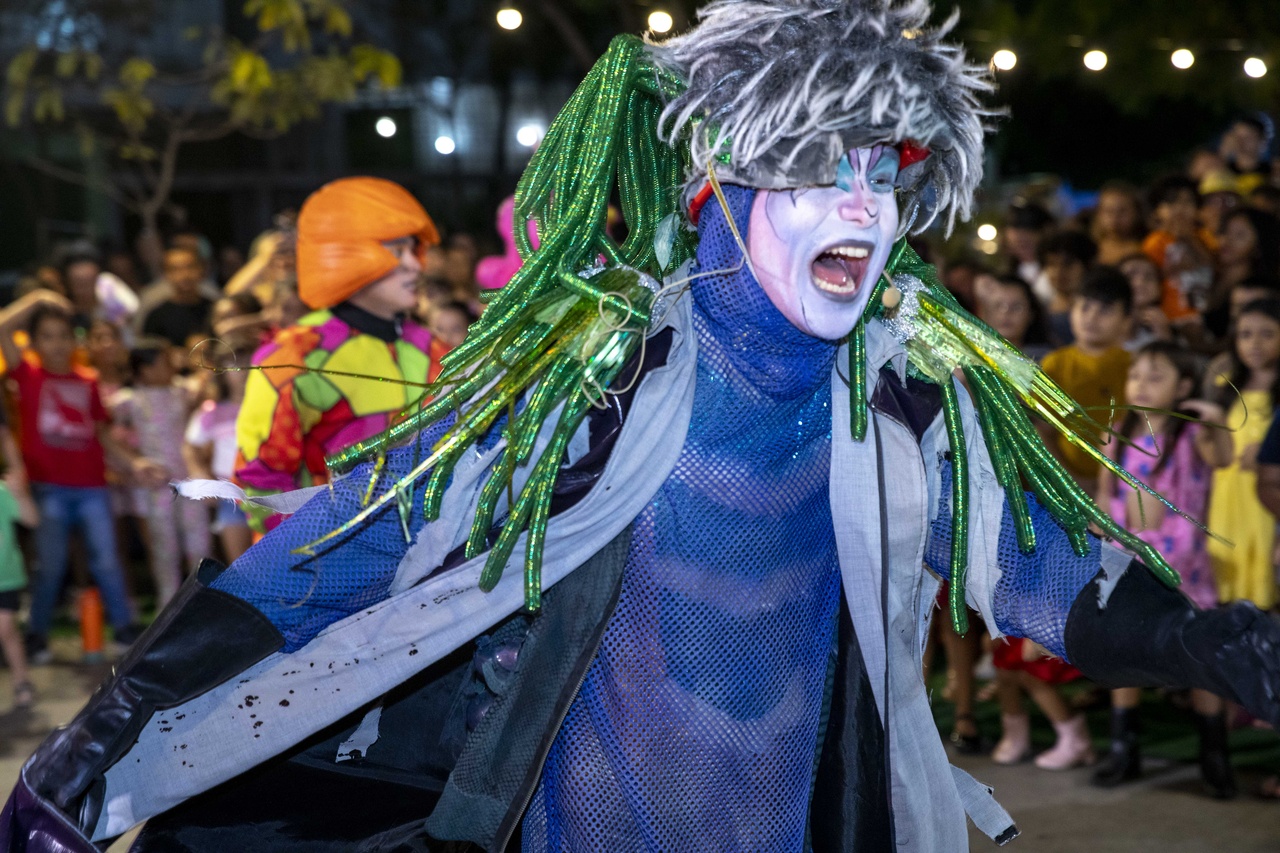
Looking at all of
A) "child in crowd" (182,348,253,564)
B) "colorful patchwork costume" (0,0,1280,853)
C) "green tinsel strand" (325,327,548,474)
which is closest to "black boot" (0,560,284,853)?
"colorful patchwork costume" (0,0,1280,853)

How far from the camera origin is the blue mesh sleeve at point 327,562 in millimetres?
2221

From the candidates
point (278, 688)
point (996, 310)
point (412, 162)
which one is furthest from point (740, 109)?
point (412, 162)

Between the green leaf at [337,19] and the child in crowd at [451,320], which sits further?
the green leaf at [337,19]

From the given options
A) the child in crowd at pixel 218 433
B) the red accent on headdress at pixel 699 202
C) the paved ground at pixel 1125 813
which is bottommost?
the paved ground at pixel 1125 813

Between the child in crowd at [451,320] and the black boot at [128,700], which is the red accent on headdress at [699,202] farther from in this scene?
the child in crowd at [451,320]

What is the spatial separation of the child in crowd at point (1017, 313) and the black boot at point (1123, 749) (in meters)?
1.65

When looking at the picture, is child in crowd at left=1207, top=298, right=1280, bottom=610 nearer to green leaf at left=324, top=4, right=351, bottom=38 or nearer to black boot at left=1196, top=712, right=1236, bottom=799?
black boot at left=1196, top=712, right=1236, bottom=799

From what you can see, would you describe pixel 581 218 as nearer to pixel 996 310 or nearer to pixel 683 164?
pixel 683 164

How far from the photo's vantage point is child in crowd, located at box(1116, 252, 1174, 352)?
21.2ft

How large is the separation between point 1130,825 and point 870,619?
2560 mm

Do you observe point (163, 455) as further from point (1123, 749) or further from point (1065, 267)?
point (1123, 749)

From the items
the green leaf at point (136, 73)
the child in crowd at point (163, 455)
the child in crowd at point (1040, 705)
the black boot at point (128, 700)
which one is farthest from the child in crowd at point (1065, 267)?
the green leaf at point (136, 73)

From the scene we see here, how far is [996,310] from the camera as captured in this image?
6207mm

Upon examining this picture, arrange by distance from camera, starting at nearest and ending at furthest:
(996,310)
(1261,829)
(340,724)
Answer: (340,724), (1261,829), (996,310)
